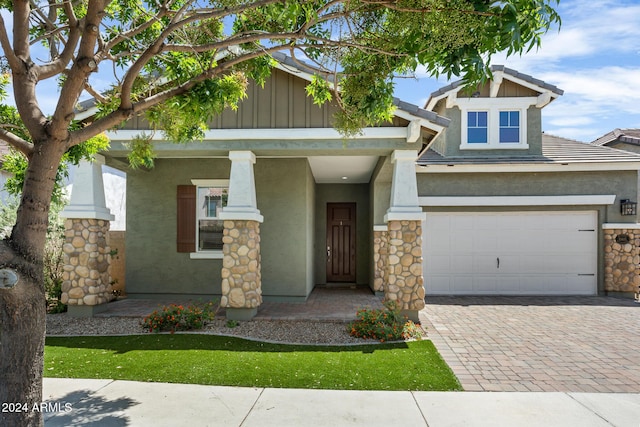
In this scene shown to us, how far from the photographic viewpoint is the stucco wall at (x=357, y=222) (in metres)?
12.8

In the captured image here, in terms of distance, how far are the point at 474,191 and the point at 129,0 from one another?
9.51 meters

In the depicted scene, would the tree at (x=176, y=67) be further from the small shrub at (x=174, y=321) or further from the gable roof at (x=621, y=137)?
the gable roof at (x=621, y=137)

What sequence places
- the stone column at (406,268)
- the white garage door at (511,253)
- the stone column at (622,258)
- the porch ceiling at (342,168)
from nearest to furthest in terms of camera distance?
the stone column at (406,268), the porch ceiling at (342,168), the stone column at (622,258), the white garage door at (511,253)

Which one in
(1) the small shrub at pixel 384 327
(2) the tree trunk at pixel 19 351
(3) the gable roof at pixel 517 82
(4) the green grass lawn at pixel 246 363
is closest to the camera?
(2) the tree trunk at pixel 19 351

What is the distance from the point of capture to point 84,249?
25.8ft

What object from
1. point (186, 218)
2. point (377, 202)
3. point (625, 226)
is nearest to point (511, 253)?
point (625, 226)

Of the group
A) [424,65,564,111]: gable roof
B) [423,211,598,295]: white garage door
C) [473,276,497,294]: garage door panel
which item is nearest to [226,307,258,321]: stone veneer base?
[423,211,598,295]: white garage door

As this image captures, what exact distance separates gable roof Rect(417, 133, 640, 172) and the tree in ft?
22.6

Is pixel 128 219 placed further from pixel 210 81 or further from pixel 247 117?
pixel 210 81

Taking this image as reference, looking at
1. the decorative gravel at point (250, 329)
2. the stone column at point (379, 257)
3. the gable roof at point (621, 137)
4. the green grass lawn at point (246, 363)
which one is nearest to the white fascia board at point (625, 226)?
the gable roof at point (621, 137)

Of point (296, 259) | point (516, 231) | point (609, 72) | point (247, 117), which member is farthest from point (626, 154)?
point (247, 117)

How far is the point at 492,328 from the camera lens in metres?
7.39

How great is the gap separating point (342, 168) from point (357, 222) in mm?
2927

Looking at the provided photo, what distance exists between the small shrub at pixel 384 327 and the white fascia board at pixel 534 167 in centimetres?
548
